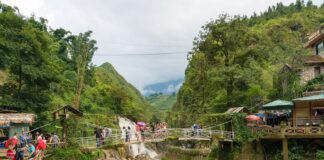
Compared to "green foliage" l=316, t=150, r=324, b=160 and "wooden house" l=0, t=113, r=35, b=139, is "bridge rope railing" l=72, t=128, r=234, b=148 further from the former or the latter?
"green foliage" l=316, t=150, r=324, b=160

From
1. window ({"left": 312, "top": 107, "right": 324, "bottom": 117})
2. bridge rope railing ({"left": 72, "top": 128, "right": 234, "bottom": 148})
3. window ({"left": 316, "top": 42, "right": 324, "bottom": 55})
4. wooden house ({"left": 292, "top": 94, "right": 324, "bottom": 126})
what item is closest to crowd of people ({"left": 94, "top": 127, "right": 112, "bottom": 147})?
bridge rope railing ({"left": 72, "top": 128, "right": 234, "bottom": 148})

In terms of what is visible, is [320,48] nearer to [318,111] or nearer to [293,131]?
[318,111]

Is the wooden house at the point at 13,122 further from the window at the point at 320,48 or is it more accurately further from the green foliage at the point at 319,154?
the window at the point at 320,48

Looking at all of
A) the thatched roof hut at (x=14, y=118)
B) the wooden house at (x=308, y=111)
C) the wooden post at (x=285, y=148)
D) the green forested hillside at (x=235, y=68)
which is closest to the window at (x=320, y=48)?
the green forested hillside at (x=235, y=68)

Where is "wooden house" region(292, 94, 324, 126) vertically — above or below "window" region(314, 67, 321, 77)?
below

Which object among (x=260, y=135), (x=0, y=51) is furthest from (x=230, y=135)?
(x=0, y=51)

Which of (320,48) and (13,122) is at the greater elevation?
(320,48)

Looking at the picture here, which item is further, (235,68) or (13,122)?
(235,68)

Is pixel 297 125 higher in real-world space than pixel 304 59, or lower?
lower

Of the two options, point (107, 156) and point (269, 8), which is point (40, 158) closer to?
point (107, 156)

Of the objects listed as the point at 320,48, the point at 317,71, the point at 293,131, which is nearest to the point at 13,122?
the point at 293,131

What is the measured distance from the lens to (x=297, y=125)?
89.8 ft

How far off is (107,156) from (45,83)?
26.1ft

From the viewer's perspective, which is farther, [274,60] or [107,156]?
[274,60]
